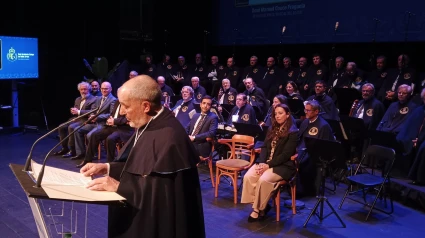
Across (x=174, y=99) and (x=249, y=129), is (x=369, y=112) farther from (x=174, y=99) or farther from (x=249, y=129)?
(x=174, y=99)

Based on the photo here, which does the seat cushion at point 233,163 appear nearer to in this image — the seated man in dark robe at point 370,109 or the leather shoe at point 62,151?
the seated man in dark robe at point 370,109

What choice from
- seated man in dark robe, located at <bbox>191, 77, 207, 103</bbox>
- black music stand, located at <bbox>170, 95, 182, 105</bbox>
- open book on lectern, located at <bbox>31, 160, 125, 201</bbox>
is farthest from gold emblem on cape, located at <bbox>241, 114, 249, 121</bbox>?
open book on lectern, located at <bbox>31, 160, 125, 201</bbox>

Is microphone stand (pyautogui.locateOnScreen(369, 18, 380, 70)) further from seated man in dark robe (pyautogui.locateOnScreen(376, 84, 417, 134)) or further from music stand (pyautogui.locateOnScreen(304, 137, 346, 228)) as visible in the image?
music stand (pyautogui.locateOnScreen(304, 137, 346, 228))

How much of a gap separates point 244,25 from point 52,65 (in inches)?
211

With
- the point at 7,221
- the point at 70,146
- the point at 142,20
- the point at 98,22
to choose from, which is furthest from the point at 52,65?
the point at 7,221

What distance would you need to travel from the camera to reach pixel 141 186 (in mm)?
2107

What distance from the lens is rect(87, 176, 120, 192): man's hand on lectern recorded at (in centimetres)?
209

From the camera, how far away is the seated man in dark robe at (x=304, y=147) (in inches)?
228

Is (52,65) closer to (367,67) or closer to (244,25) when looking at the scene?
(244,25)

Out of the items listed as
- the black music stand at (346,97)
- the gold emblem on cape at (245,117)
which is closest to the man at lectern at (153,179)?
the gold emblem on cape at (245,117)

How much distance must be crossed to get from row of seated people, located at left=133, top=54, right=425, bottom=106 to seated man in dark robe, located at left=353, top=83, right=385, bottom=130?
53 centimetres

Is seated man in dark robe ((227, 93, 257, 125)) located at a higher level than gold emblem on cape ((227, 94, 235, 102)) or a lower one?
lower

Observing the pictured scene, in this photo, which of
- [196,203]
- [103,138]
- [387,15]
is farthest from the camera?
[387,15]

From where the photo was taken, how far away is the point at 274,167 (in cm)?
514
